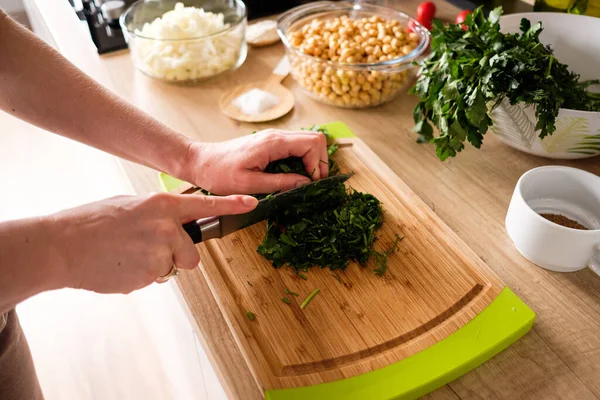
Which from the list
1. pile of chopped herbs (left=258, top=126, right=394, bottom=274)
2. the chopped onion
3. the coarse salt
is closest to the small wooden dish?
the coarse salt

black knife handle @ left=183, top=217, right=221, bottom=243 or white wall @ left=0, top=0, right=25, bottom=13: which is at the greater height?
black knife handle @ left=183, top=217, right=221, bottom=243

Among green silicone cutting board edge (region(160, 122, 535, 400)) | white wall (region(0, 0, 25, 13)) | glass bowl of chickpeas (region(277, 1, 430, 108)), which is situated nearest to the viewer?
green silicone cutting board edge (region(160, 122, 535, 400))

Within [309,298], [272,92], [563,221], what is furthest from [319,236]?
[272,92]

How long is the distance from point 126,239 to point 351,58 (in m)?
0.83

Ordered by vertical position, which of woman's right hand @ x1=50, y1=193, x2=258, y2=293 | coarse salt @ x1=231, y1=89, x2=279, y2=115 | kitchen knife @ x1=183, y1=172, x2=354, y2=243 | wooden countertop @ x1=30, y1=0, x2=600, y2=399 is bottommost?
wooden countertop @ x1=30, y1=0, x2=600, y2=399

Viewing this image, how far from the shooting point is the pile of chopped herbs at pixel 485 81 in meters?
1.08

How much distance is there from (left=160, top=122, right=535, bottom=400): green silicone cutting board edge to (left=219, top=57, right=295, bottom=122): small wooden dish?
2.57 ft

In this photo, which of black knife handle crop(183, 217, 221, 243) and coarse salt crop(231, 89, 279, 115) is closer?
black knife handle crop(183, 217, 221, 243)

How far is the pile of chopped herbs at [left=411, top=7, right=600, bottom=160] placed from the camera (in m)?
1.08

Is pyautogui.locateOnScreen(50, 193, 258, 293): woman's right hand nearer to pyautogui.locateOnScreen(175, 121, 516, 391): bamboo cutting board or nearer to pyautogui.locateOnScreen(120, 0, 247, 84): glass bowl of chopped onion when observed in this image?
pyautogui.locateOnScreen(175, 121, 516, 391): bamboo cutting board

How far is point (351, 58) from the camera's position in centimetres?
139

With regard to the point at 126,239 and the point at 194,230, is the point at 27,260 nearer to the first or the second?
the point at 126,239

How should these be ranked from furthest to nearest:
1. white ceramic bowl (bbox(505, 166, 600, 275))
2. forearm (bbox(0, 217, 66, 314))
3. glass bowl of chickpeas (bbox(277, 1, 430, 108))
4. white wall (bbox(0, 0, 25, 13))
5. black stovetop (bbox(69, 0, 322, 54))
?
white wall (bbox(0, 0, 25, 13))
black stovetop (bbox(69, 0, 322, 54))
glass bowl of chickpeas (bbox(277, 1, 430, 108))
white ceramic bowl (bbox(505, 166, 600, 275))
forearm (bbox(0, 217, 66, 314))

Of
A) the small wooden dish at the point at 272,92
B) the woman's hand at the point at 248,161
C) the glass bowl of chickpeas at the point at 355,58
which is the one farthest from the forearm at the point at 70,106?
the glass bowl of chickpeas at the point at 355,58
